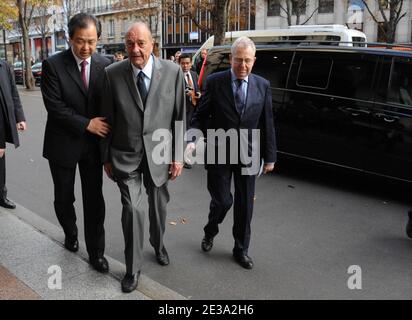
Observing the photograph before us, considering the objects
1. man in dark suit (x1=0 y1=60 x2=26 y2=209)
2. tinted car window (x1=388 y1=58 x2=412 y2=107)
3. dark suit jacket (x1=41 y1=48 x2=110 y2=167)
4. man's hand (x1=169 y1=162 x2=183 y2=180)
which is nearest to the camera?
dark suit jacket (x1=41 y1=48 x2=110 y2=167)

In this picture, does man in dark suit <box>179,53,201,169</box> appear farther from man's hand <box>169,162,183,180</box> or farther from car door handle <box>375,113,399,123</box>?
man's hand <box>169,162,183,180</box>

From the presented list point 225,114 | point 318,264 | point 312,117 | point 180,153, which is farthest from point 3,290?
point 312,117

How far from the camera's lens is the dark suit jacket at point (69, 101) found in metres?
3.59

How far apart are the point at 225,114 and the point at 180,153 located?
0.56 meters

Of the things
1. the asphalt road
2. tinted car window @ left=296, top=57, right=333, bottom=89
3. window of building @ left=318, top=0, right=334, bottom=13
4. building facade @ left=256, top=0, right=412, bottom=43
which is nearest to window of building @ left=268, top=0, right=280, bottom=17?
building facade @ left=256, top=0, right=412, bottom=43

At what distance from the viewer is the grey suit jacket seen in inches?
Result: 134

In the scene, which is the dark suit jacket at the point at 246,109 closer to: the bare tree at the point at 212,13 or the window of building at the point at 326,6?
the bare tree at the point at 212,13

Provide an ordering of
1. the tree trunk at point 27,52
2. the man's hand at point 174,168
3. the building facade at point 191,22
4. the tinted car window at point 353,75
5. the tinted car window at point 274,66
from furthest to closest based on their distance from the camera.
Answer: the building facade at point 191,22, the tree trunk at point 27,52, the tinted car window at point 274,66, the tinted car window at point 353,75, the man's hand at point 174,168

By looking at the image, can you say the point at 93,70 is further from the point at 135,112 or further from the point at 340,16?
the point at 340,16

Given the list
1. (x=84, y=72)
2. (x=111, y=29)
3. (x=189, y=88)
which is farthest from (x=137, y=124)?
(x=111, y=29)

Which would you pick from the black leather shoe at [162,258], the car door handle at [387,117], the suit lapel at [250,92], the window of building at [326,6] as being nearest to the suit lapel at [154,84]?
the suit lapel at [250,92]

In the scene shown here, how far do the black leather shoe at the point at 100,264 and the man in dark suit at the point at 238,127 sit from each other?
106cm

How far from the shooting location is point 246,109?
12.8 ft
